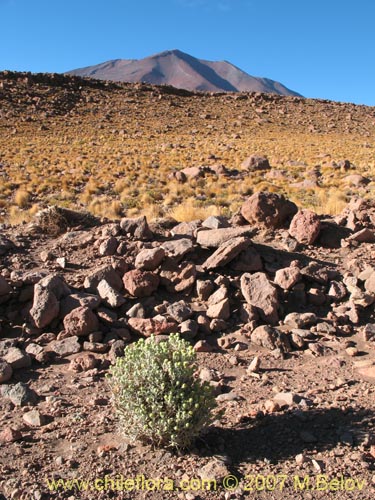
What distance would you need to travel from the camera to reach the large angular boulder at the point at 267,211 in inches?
Answer: 335

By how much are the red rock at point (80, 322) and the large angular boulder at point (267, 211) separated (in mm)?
3663

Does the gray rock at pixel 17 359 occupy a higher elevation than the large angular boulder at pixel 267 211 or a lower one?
lower

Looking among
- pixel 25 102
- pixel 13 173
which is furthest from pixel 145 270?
pixel 25 102

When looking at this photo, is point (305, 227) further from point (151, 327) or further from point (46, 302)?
point (46, 302)

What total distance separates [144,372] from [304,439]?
4.72ft

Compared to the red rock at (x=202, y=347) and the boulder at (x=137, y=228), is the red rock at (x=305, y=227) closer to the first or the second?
the boulder at (x=137, y=228)

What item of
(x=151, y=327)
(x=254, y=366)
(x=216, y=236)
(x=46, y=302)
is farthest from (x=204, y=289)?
(x=46, y=302)

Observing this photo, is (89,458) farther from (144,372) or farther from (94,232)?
(94,232)

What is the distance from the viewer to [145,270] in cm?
715

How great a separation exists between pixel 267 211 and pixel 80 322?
13.1 feet

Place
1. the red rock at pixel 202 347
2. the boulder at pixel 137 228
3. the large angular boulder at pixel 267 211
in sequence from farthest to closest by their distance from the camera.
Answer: the large angular boulder at pixel 267 211
the boulder at pixel 137 228
the red rock at pixel 202 347

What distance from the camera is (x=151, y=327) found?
6.09 m

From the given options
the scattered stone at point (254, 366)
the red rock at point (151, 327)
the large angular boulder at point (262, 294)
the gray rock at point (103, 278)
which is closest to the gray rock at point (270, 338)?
the large angular boulder at point (262, 294)

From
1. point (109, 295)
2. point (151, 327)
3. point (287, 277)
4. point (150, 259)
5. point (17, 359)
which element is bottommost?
point (17, 359)
